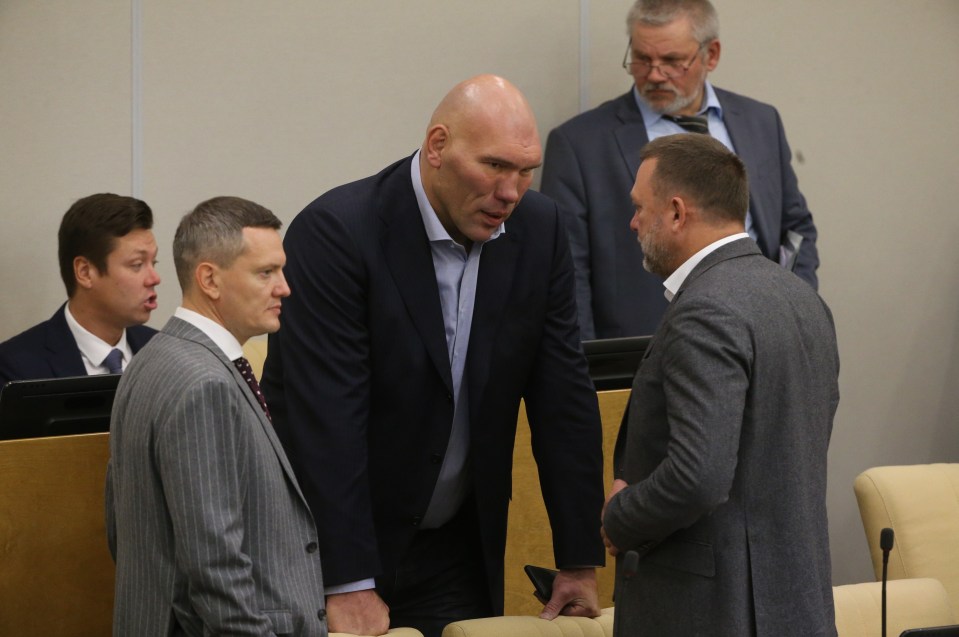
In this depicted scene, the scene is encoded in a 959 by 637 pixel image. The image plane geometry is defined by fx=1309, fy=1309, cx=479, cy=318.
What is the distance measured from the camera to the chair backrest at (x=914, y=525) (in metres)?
3.43

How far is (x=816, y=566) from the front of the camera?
2.43 metres

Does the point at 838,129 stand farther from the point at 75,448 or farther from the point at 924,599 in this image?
the point at 75,448

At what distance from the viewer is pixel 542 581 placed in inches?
104

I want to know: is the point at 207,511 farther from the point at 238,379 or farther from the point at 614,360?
the point at 614,360

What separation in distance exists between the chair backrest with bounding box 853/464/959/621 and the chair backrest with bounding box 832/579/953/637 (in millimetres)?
246

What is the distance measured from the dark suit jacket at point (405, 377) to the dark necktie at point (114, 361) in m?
1.25

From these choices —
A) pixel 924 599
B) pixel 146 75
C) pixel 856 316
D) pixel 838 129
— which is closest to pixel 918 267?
pixel 856 316

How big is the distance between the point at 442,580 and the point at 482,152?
2.99 feet

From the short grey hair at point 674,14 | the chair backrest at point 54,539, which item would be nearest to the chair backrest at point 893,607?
the chair backrest at point 54,539

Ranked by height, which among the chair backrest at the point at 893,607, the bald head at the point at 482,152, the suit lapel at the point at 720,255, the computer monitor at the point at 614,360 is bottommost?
the chair backrest at the point at 893,607

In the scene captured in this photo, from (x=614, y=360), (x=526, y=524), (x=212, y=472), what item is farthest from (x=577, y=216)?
(x=212, y=472)

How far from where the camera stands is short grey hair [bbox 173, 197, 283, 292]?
2369 mm

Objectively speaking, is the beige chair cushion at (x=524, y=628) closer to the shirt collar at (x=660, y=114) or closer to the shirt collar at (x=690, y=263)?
the shirt collar at (x=690, y=263)

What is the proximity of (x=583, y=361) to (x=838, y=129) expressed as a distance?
3.16 meters
